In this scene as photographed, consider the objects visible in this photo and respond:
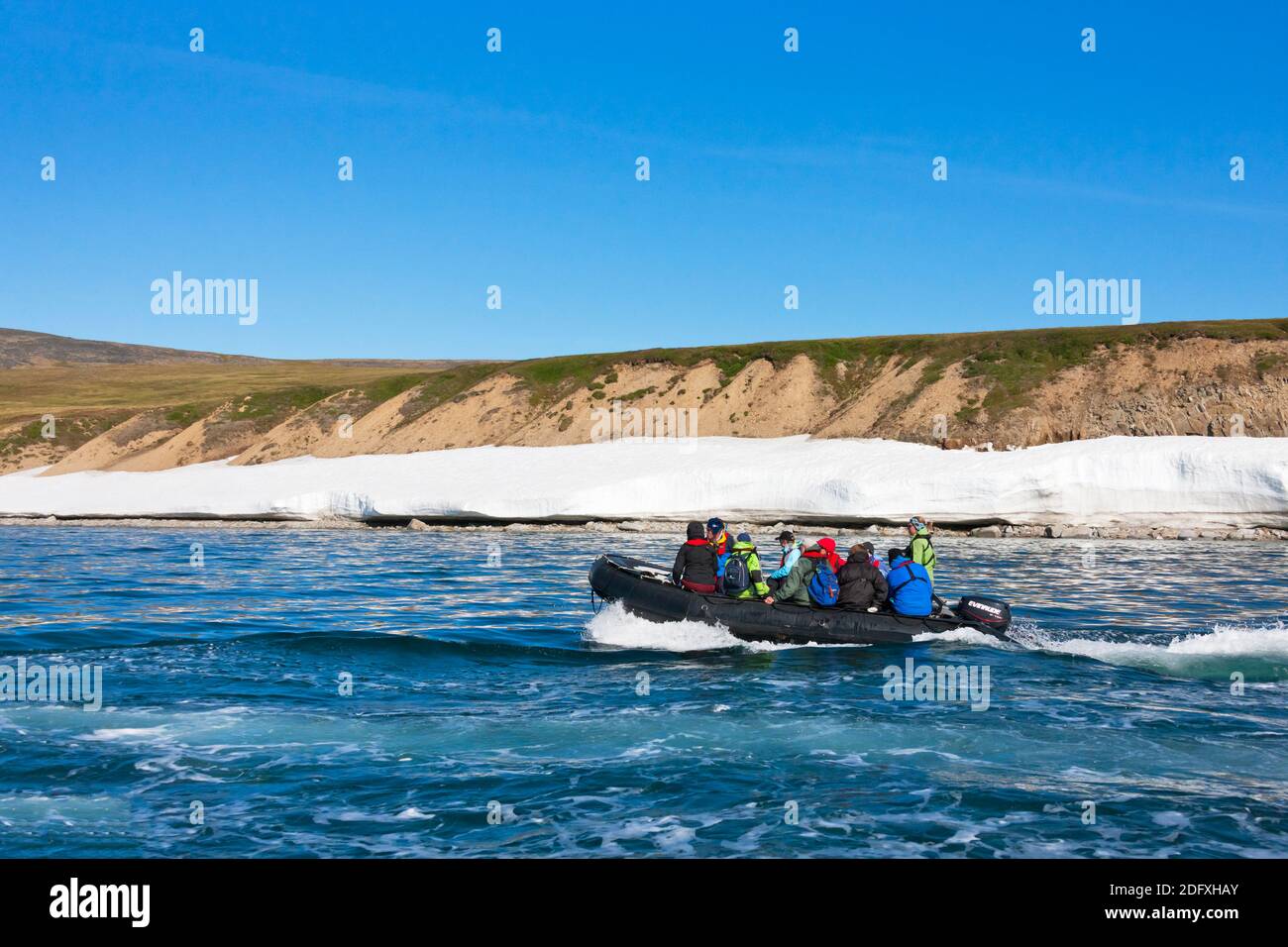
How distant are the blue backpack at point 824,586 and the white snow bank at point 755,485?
24.7 m

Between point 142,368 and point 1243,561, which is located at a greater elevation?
point 142,368

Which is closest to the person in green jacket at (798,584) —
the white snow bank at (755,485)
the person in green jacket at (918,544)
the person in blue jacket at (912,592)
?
the person in blue jacket at (912,592)

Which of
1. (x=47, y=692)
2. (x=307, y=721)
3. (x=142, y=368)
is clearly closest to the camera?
(x=307, y=721)

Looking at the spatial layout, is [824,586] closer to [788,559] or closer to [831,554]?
[831,554]

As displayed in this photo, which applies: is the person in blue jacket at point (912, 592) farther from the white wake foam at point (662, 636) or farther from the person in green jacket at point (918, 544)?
the white wake foam at point (662, 636)

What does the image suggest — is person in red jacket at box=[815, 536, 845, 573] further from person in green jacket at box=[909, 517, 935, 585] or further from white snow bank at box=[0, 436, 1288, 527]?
white snow bank at box=[0, 436, 1288, 527]

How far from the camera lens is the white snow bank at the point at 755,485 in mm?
40875

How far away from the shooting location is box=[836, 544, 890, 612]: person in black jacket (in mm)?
18312

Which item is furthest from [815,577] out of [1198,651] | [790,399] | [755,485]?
[790,399]

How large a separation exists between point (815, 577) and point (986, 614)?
2.79 metres

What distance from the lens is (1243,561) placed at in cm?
3231
